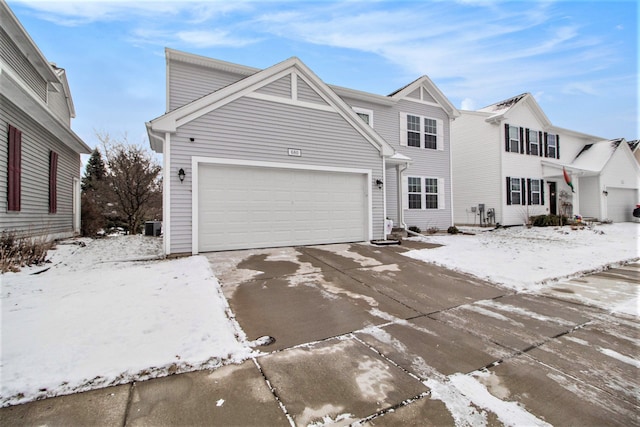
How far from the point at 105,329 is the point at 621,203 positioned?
27700mm

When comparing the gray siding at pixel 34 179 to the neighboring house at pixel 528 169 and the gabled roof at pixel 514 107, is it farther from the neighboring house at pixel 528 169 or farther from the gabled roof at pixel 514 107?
the gabled roof at pixel 514 107

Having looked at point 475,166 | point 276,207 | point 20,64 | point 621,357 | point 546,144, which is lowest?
point 621,357

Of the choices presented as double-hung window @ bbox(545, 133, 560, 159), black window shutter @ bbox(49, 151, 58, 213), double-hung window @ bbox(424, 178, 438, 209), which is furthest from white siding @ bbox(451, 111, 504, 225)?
black window shutter @ bbox(49, 151, 58, 213)

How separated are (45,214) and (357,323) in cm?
1126

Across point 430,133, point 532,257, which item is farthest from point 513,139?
point 532,257

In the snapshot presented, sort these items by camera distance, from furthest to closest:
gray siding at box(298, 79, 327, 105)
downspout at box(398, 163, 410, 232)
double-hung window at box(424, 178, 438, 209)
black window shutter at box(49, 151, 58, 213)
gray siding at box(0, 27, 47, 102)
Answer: double-hung window at box(424, 178, 438, 209), downspout at box(398, 163, 410, 232), black window shutter at box(49, 151, 58, 213), gray siding at box(298, 79, 327, 105), gray siding at box(0, 27, 47, 102)

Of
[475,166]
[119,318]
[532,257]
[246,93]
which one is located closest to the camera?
[119,318]

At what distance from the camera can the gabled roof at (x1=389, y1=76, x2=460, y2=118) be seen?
12.9 meters

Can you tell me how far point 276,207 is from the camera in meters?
8.01

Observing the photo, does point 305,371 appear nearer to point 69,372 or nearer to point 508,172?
point 69,372

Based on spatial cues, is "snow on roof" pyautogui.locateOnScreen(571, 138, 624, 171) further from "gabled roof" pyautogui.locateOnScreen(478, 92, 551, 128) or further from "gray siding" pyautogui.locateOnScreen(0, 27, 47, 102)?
"gray siding" pyautogui.locateOnScreen(0, 27, 47, 102)

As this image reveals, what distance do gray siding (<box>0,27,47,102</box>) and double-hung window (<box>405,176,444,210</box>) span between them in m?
14.3

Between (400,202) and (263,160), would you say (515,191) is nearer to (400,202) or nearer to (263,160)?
(400,202)

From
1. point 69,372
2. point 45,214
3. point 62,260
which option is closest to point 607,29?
point 69,372
